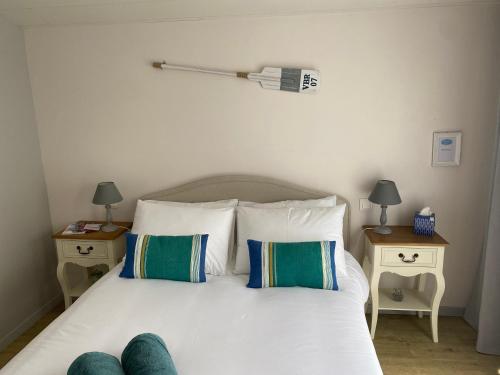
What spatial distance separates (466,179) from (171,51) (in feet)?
7.32

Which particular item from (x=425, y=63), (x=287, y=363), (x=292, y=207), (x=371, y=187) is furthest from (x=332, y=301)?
(x=425, y=63)

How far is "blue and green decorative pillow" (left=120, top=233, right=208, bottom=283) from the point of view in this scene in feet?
6.64

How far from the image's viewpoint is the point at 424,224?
231cm

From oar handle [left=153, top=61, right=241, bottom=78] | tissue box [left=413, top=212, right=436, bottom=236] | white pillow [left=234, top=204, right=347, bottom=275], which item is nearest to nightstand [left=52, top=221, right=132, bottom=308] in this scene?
white pillow [left=234, top=204, right=347, bottom=275]

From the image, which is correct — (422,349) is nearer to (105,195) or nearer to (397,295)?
(397,295)

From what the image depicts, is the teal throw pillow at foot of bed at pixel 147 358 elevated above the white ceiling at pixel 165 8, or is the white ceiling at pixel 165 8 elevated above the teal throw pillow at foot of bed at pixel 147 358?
the white ceiling at pixel 165 8

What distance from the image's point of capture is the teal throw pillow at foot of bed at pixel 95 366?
3.80 feet

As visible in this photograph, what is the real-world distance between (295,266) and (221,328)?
0.55 m

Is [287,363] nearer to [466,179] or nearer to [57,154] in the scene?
[466,179]

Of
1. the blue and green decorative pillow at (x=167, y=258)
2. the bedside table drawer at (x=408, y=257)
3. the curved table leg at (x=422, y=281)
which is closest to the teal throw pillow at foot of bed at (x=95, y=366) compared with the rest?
the blue and green decorative pillow at (x=167, y=258)

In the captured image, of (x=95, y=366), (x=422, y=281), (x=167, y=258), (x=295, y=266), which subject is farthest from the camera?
(x=422, y=281)

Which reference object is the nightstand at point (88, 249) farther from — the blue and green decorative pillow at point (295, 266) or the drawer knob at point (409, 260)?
the drawer knob at point (409, 260)

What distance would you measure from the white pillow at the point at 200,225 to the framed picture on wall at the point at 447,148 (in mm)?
1445

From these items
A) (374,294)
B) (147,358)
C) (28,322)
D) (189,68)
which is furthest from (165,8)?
(28,322)
